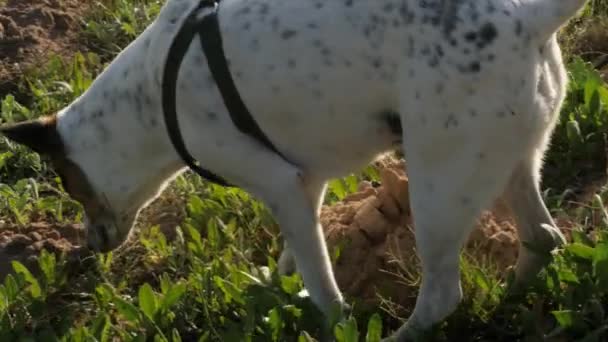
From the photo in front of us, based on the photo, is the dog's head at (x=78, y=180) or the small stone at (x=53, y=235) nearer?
the dog's head at (x=78, y=180)

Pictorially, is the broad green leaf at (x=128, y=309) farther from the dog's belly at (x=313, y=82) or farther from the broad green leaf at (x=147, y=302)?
the dog's belly at (x=313, y=82)

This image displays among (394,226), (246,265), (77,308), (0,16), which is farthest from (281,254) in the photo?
(0,16)

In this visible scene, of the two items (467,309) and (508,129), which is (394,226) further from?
(508,129)

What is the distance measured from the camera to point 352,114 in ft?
12.3

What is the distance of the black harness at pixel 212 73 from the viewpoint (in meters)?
3.91

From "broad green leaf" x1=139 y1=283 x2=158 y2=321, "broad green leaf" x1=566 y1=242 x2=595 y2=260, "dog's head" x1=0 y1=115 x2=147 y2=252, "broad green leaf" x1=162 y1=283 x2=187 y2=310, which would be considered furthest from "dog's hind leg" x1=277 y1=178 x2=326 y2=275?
"broad green leaf" x1=566 y1=242 x2=595 y2=260

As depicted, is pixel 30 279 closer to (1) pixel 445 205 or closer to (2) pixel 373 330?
(2) pixel 373 330

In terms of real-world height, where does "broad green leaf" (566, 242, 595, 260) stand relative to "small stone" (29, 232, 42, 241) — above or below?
above

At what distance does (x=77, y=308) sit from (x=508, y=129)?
231 cm

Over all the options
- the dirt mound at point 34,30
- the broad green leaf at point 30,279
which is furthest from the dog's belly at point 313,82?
the dirt mound at point 34,30

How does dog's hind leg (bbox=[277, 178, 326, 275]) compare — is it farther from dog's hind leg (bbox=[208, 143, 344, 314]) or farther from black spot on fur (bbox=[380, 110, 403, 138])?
black spot on fur (bbox=[380, 110, 403, 138])

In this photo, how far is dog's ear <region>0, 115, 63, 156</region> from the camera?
4.51 metres

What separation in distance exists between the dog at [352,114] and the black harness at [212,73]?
0.09 feet

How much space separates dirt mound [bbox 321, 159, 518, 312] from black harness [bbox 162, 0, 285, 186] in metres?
0.77
